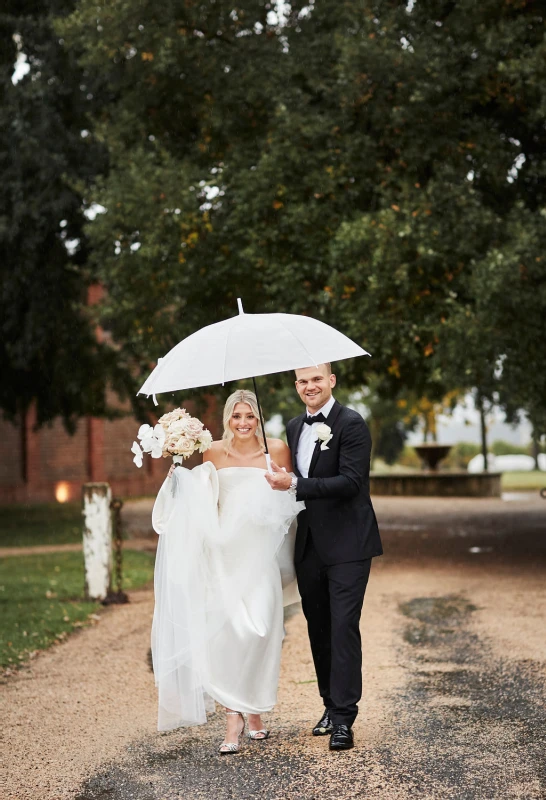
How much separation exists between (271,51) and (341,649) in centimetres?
1072

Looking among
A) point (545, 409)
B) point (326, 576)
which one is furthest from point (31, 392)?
point (326, 576)

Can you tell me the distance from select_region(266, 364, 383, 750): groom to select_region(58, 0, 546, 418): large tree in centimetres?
613

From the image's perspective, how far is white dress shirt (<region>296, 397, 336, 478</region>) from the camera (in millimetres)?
5562

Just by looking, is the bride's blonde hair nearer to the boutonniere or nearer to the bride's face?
the bride's face

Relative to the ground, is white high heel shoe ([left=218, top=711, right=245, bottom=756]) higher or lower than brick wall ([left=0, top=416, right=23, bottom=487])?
lower

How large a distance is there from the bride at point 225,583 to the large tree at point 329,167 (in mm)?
6397

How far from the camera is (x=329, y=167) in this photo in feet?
42.0

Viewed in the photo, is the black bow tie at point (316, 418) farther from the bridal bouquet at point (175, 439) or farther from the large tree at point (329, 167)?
the large tree at point (329, 167)

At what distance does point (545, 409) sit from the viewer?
12.2 m

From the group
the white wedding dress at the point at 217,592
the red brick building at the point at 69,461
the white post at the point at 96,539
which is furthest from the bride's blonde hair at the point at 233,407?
the red brick building at the point at 69,461

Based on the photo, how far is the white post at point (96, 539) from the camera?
10.7 meters

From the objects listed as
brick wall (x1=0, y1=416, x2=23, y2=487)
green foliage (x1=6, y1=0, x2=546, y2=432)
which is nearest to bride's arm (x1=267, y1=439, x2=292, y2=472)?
green foliage (x1=6, y1=0, x2=546, y2=432)

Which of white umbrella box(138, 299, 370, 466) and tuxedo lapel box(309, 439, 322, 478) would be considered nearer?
white umbrella box(138, 299, 370, 466)

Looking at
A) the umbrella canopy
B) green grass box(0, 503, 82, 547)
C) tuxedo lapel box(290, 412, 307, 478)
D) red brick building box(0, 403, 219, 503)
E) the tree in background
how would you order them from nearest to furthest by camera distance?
the umbrella canopy, tuxedo lapel box(290, 412, 307, 478), the tree in background, green grass box(0, 503, 82, 547), red brick building box(0, 403, 219, 503)
